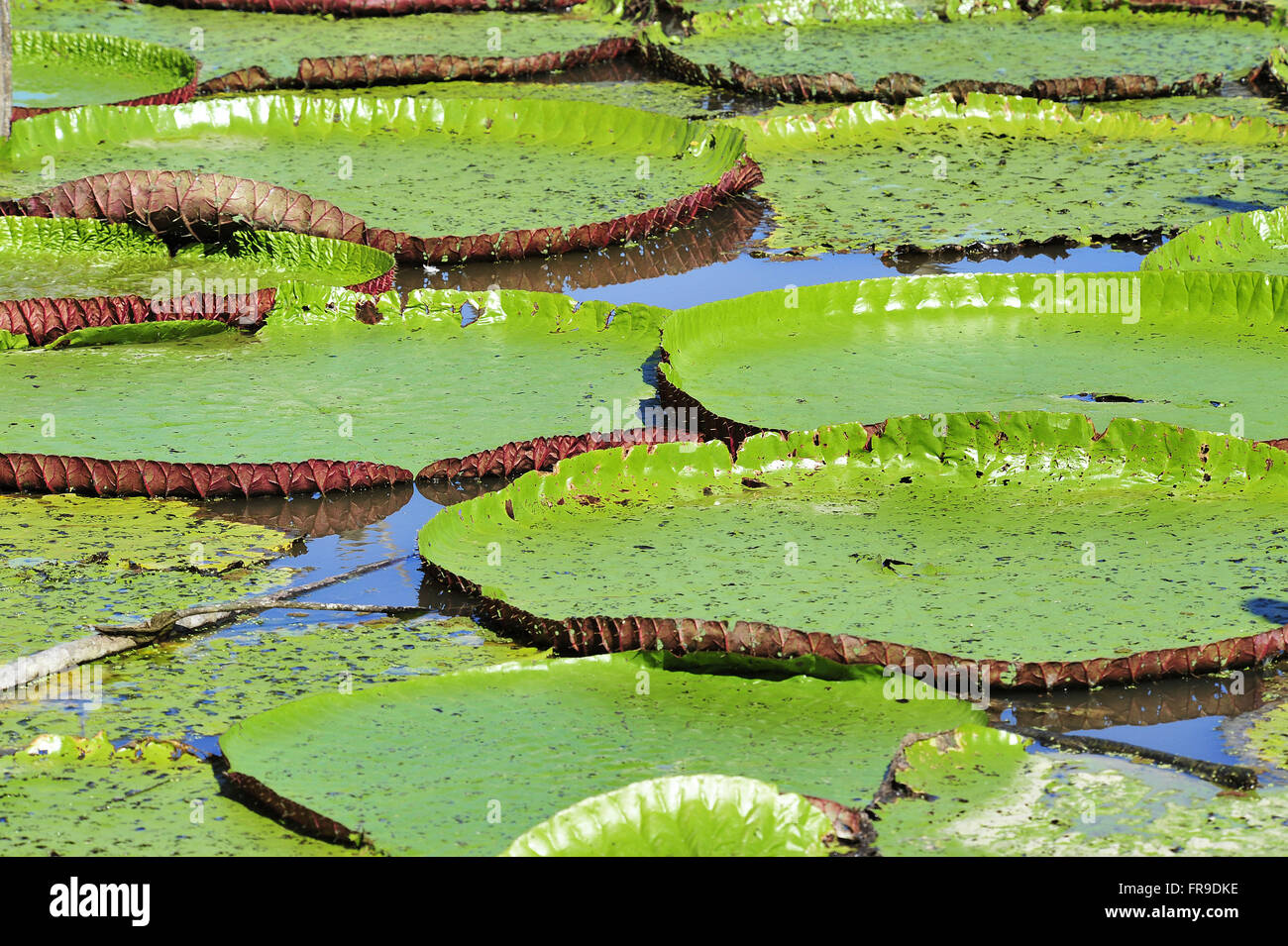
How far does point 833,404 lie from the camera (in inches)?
207

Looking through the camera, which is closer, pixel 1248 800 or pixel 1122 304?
pixel 1248 800

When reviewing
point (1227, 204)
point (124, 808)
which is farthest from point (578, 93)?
point (124, 808)

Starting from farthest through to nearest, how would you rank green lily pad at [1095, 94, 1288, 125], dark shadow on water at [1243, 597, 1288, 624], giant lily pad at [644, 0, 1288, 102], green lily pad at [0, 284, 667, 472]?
giant lily pad at [644, 0, 1288, 102], green lily pad at [1095, 94, 1288, 125], green lily pad at [0, 284, 667, 472], dark shadow on water at [1243, 597, 1288, 624]

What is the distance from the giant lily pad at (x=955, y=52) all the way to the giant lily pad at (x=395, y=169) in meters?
1.56

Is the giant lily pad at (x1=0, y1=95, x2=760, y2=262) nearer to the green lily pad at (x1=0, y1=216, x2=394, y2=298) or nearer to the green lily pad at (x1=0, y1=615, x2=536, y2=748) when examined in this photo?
the green lily pad at (x1=0, y1=216, x2=394, y2=298)

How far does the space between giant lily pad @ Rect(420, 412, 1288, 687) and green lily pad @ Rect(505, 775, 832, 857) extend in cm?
77

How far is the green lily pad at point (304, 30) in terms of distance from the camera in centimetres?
1009

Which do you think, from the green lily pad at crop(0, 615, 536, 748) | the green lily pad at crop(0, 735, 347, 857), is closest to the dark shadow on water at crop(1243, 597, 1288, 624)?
the green lily pad at crop(0, 615, 536, 748)

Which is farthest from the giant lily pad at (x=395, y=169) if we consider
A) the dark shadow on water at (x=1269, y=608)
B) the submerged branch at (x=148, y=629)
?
the dark shadow on water at (x=1269, y=608)

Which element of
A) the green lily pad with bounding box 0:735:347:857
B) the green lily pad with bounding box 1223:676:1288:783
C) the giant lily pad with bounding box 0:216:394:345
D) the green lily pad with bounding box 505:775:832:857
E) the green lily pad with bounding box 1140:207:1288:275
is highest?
the green lily pad with bounding box 1140:207:1288:275

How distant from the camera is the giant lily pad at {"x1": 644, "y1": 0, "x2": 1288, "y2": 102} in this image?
9133 mm
